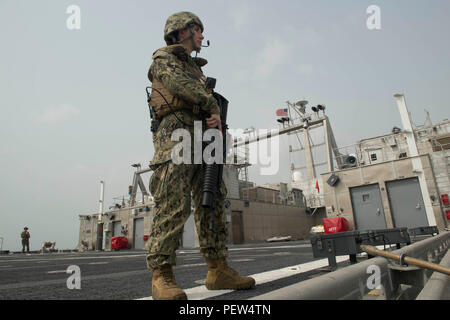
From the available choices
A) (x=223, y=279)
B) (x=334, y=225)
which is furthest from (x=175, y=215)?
(x=334, y=225)

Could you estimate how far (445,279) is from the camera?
1.21 m

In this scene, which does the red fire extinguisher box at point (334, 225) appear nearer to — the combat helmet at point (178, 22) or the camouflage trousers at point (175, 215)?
the camouflage trousers at point (175, 215)

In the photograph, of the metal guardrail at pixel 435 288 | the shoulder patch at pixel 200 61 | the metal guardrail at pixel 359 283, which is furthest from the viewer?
the shoulder patch at pixel 200 61

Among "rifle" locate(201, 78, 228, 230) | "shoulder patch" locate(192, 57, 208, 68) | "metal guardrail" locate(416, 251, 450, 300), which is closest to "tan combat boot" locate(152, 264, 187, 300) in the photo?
"rifle" locate(201, 78, 228, 230)

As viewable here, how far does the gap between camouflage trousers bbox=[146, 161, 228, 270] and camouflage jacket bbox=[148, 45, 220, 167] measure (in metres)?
0.12

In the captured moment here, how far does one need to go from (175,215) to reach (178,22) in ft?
4.54

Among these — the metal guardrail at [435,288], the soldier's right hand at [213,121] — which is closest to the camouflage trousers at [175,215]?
the soldier's right hand at [213,121]

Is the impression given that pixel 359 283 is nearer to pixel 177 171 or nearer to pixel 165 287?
pixel 165 287

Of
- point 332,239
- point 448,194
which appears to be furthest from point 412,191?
point 332,239

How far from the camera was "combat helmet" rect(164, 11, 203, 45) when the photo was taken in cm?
199

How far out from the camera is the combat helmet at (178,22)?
199cm

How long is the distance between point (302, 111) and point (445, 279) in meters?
27.7

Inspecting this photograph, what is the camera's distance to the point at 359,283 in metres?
1.02
